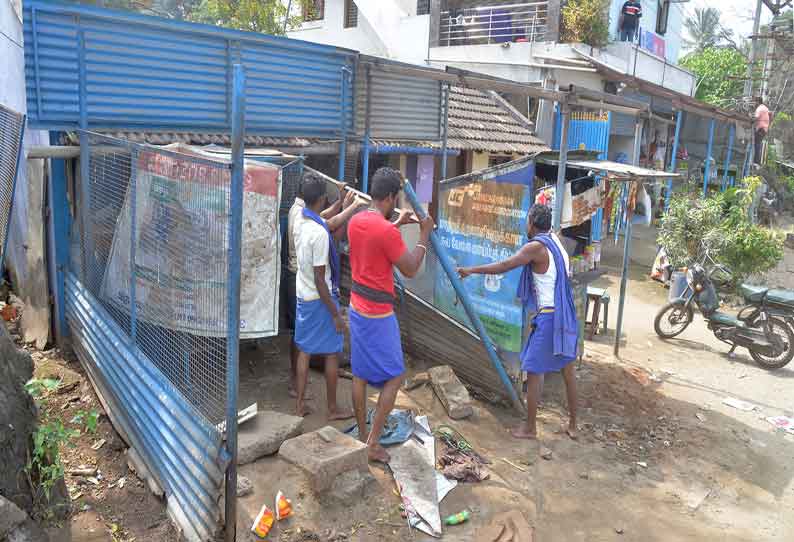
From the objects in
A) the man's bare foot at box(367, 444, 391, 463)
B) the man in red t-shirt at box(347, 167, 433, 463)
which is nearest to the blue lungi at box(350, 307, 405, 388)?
the man in red t-shirt at box(347, 167, 433, 463)

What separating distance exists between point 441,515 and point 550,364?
1.75 metres

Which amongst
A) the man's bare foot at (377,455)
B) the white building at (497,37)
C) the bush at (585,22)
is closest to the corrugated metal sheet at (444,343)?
→ the man's bare foot at (377,455)

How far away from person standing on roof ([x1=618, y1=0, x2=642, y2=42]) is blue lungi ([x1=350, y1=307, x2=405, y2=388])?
51.1 ft

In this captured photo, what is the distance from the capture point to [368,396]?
18.3ft

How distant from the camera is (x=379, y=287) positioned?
416 centimetres

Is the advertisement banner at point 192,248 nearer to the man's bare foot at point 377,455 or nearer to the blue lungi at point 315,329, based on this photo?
the blue lungi at point 315,329

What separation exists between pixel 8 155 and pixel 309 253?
273 cm

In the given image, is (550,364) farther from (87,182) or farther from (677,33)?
(677,33)

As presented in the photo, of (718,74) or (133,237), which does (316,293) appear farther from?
(718,74)

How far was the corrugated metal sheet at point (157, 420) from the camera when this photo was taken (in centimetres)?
327

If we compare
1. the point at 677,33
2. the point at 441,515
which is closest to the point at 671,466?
the point at 441,515

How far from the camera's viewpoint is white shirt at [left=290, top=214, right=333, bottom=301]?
14.7 feet

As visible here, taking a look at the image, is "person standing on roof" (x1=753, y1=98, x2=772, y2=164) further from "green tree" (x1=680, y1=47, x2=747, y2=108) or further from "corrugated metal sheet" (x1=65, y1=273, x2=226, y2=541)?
"corrugated metal sheet" (x1=65, y1=273, x2=226, y2=541)

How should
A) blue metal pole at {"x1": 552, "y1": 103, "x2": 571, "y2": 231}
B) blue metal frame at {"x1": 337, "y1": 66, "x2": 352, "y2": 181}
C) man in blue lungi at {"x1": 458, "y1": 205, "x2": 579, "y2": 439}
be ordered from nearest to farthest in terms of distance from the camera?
man in blue lungi at {"x1": 458, "y1": 205, "x2": 579, "y2": 439} < blue metal pole at {"x1": 552, "y1": 103, "x2": 571, "y2": 231} < blue metal frame at {"x1": 337, "y1": 66, "x2": 352, "y2": 181}
